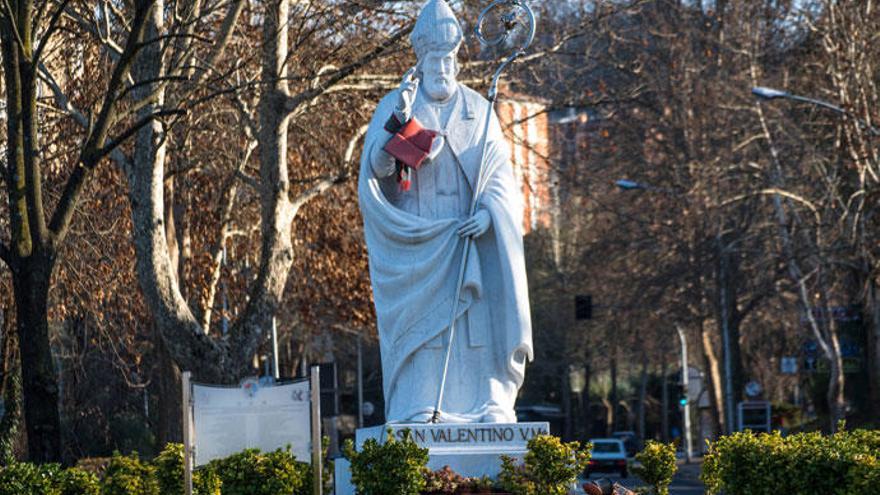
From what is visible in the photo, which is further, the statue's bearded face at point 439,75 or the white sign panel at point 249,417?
the statue's bearded face at point 439,75

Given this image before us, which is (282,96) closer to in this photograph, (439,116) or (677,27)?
(439,116)

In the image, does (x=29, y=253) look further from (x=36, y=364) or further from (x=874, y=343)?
(x=874, y=343)

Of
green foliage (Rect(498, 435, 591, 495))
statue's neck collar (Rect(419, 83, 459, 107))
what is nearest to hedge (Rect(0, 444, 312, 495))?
→ green foliage (Rect(498, 435, 591, 495))

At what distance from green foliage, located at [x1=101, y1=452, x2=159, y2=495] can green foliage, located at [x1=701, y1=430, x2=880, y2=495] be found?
14.1ft

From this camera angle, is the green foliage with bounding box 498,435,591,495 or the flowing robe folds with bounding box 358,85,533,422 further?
the flowing robe folds with bounding box 358,85,533,422

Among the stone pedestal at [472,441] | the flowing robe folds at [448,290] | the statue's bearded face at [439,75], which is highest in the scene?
the statue's bearded face at [439,75]

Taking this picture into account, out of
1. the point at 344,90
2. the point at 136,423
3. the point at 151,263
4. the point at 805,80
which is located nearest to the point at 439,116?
the point at 151,263

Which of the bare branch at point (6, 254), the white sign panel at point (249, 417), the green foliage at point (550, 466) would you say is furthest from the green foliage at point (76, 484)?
the bare branch at point (6, 254)

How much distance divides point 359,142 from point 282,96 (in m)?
6.74

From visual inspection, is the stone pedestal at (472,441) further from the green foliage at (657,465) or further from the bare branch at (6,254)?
the bare branch at (6,254)

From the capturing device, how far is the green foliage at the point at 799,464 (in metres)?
11.8

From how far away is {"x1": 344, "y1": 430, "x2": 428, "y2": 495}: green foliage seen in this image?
41.7 ft

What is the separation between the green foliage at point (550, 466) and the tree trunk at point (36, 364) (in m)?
4.84

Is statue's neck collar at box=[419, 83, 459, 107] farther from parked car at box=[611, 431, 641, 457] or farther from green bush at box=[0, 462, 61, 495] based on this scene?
parked car at box=[611, 431, 641, 457]
